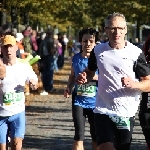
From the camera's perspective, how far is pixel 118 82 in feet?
19.8

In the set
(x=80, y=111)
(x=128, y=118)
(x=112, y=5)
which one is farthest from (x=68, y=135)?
(x=112, y=5)

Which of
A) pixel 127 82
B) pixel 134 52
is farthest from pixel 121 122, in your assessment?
pixel 134 52

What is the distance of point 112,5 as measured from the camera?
3216cm

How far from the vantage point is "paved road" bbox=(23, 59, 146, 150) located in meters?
10.2

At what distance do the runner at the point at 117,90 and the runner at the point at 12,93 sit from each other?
4.74 ft

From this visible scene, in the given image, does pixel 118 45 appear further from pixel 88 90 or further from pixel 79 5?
pixel 79 5

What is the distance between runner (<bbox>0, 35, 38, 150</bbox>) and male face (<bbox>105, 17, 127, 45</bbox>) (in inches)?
65.1

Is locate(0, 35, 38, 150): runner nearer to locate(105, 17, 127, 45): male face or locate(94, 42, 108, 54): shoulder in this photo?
locate(94, 42, 108, 54): shoulder

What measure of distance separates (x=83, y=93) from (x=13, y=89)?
1194mm

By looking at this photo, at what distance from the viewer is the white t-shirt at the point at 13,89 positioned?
7.27m

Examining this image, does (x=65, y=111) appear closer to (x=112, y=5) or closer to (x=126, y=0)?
(x=126, y=0)

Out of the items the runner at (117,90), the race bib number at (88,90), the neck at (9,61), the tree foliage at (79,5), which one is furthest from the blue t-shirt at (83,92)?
the tree foliage at (79,5)

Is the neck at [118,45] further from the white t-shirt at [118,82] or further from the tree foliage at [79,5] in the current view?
the tree foliage at [79,5]

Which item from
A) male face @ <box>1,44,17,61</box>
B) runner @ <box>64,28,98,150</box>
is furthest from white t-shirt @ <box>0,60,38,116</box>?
runner @ <box>64,28,98,150</box>
